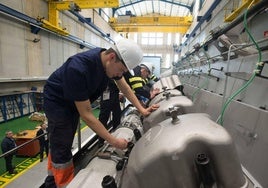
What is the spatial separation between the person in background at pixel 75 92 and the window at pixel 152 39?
16267 millimetres

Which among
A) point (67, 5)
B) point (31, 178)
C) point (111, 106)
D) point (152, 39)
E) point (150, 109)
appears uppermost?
point (152, 39)

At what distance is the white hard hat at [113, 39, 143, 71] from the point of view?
1.20 m

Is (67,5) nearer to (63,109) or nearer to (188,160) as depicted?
(63,109)

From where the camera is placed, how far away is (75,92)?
1.15m

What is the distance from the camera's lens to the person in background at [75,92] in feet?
3.84

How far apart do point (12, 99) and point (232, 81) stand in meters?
5.31

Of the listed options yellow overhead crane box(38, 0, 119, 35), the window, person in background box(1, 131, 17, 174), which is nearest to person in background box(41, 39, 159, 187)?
person in background box(1, 131, 17, 174)

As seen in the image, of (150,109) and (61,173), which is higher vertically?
(150,109)

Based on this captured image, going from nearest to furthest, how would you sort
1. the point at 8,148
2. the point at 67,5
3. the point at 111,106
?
the point at 111,106 < the point at 8,148 < the point at 67,5

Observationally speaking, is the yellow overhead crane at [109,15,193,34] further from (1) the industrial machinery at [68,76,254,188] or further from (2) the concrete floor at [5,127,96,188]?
(1) the industrial machinery at [68,76,254,188]

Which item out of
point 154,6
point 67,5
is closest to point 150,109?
point 67,5

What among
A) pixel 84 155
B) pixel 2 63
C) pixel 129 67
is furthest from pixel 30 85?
pixel 129 67

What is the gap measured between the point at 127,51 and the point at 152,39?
54.1ft

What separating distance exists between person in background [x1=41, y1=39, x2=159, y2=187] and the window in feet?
53.4
